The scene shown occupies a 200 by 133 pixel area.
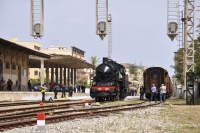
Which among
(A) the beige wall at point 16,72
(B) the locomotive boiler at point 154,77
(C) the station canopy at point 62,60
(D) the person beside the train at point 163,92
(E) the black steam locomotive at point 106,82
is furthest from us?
(C) the station canopy at point 62,60

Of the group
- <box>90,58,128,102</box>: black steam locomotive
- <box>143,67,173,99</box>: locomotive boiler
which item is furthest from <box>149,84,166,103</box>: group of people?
<box>90,58,128,102</box>: black steam locomotive

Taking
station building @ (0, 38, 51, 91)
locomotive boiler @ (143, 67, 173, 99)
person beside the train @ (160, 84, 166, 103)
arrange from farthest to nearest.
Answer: station building @ (0, 38, 51, 91), locomotive boiler @ (143, 67, 173, 99), person beside the train @ (160, 84, 166, 103)

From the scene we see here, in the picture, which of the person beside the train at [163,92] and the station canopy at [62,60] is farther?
the station canopy at [62,60]

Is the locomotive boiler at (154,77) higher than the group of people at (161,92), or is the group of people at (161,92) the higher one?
the locomotive boiler at (154,77)

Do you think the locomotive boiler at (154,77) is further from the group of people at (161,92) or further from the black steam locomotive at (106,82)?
the black steam locomotive at (106,82)

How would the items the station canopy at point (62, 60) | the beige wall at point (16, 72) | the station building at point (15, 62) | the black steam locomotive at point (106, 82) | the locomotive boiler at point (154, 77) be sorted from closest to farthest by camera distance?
the black steam locomotive at point (106, 82) → the locomotive boiler at point (154, 77) → the station building at point (15, 62) → the beige wall at point (16, 72) → the station canopy at point (62, 60)

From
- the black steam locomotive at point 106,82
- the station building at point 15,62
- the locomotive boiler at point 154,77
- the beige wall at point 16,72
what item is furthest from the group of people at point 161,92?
the beige wall at point 16,72

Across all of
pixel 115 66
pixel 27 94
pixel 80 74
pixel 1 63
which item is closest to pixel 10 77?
pixel 1 63

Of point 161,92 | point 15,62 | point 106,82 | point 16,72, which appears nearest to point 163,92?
point 161,92

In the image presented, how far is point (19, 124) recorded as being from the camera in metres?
13.5

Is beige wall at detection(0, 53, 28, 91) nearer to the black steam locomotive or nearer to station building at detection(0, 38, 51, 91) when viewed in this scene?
station building at detection(0, 38, 51, 91)

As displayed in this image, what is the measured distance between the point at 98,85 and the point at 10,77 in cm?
1446

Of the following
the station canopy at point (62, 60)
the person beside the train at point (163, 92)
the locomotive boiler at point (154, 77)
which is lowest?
the person beside the train at point (163, 92)

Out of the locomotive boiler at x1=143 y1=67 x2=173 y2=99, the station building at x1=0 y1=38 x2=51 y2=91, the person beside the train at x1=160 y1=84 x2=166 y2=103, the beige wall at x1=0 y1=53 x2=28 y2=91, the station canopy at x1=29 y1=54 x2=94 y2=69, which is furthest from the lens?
the station canopy at x1=29 y1=54 x2=94 y2=69
